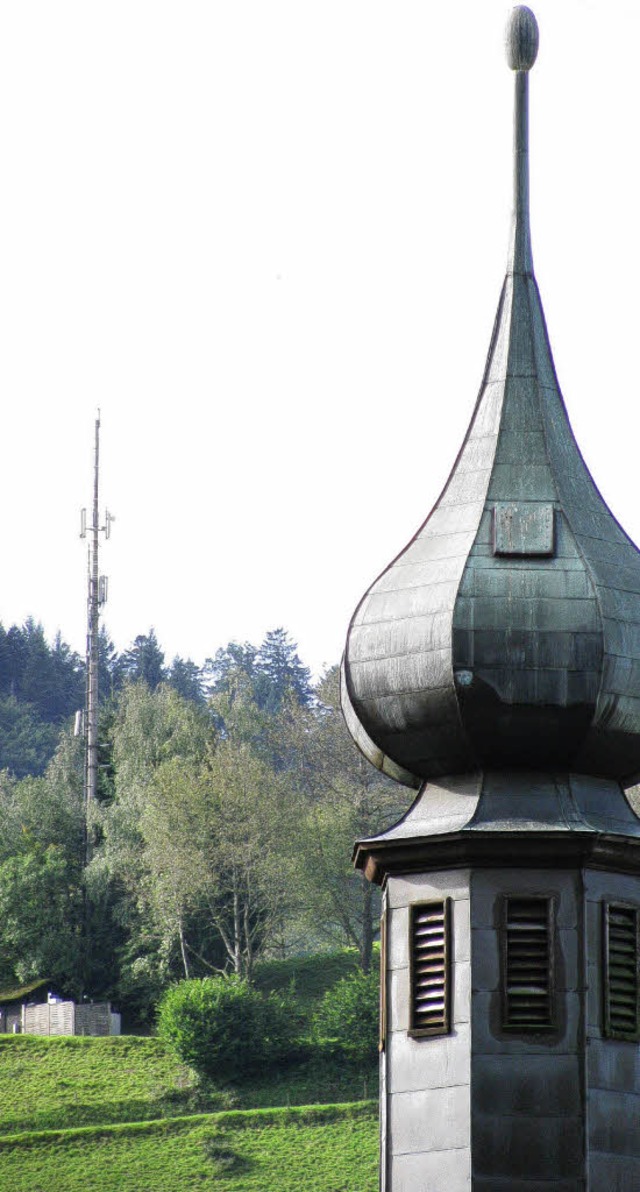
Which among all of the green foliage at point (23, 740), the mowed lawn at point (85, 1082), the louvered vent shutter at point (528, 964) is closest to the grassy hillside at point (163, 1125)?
the mowed lawn at point (85, 1082)

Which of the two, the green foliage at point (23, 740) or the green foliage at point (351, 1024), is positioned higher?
the green foliage at point (23, 740)

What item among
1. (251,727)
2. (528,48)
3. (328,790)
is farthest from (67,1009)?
(528,48)

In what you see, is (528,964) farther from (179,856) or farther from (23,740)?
(23,740)

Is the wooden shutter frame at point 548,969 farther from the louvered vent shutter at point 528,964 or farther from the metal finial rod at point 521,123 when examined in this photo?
the metal finial rod at point 521,123

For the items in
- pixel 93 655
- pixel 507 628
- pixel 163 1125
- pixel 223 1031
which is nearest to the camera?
pixel 507 628

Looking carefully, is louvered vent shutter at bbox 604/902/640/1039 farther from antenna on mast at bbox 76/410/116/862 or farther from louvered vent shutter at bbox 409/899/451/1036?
antenna on mast at bbox 76/410/116/862

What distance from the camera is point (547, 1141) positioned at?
2503 centimetres

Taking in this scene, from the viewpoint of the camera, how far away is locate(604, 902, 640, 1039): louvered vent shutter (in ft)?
84.1

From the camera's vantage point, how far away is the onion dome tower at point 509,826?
25.3 metres

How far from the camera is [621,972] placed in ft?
85.1

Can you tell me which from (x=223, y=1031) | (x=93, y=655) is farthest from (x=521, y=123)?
(x=93, y=655)

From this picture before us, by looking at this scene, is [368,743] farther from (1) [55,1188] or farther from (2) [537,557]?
(1) [55,1188]

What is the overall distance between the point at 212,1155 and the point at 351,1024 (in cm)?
809

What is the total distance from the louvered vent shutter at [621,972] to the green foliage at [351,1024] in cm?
6161
